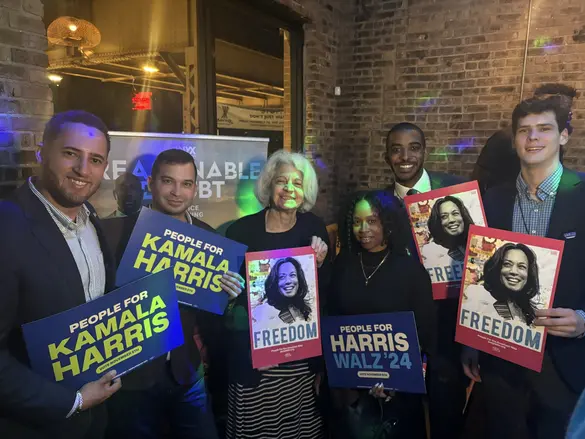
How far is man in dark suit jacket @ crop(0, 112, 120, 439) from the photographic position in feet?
4.47

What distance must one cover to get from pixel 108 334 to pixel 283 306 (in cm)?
77

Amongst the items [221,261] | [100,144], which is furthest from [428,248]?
[100,144]

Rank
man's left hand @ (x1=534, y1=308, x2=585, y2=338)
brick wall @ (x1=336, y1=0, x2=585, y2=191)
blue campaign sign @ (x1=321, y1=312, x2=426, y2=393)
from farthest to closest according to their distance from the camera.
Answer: brick wall @ (x1=336, y1=0, x2=585, y2=191) < blue campaign sign @ (x1=321, y1=312, x2=426, y2=393) < man's left hand @ (x1=534, y1=308, x2=585, y2=338)

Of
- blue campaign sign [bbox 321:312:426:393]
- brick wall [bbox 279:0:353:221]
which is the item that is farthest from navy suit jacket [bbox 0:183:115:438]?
brick wall [bbox 279:0:353:221]

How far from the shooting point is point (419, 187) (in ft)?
8.38

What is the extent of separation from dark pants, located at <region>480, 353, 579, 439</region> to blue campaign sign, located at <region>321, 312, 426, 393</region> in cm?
33

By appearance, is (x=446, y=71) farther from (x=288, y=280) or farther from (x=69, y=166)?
(x=69, y=166)

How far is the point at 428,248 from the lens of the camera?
223 centimetres

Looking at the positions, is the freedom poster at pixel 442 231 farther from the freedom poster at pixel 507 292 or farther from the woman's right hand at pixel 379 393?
the woman's right hand at pixel 379 393

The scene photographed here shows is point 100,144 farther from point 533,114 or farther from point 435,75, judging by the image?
point 435,75

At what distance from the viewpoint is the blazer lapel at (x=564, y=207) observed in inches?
70.2

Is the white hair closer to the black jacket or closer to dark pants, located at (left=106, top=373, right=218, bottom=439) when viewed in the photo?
the black jacket

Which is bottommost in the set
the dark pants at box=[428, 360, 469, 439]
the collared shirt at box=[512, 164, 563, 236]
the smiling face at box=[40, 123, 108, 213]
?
the dark pants at box=[428, 360, 469, 439]

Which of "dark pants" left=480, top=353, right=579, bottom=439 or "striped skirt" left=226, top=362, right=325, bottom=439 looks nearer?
"dark pants" left=480, top=353, right=579, bottom=439
